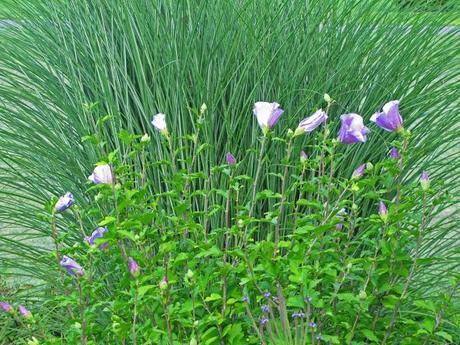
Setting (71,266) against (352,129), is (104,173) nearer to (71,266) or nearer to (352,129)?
(71,266)

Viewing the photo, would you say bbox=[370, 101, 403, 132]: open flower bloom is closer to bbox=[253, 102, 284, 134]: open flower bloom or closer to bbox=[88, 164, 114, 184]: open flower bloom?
bbox=[253, 102, 284, 134]: open flower bloom

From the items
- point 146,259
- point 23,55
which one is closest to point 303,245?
point 146,259

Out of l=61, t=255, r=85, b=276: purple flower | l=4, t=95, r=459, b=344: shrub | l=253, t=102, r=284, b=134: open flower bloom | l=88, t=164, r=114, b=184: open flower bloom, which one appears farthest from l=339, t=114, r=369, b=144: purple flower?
l=61, t=255, r=85, b=276: purple flower

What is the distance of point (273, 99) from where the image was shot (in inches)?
127

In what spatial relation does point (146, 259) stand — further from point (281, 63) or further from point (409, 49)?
point (409, 49)

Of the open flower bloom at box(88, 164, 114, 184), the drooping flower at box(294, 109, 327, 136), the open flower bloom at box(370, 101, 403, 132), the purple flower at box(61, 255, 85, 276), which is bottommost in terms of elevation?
the purple flower at box(61, 255, 85, 276)

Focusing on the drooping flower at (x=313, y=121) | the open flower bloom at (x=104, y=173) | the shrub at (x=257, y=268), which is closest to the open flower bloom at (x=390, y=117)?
the shrub at (x=257, y=268)

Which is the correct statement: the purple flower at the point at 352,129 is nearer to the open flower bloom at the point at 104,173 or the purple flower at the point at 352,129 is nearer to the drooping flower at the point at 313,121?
the drooping flower at the point at 313,121

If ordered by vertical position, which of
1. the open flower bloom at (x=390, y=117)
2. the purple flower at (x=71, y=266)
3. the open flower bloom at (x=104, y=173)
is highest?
the open flower bloom at (x=390, y=117)

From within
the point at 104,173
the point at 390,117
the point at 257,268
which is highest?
the point at 390,117

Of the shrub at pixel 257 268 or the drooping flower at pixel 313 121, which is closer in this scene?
the shrub at pixel 257 268

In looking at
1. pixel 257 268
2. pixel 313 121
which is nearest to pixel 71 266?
pixel 257 268

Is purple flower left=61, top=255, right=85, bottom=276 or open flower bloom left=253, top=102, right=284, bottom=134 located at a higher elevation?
open flower bloom left=253, top=102, right=284, bottom=134

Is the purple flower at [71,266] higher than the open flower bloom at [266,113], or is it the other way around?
the open flower bloom at [266,113]
